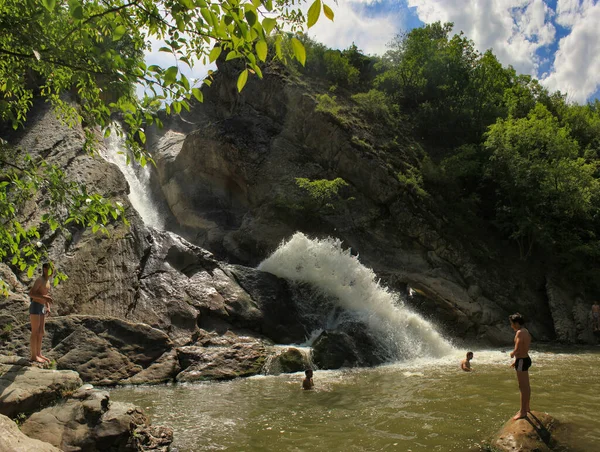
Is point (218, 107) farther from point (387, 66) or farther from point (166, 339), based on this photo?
point (166, 339)

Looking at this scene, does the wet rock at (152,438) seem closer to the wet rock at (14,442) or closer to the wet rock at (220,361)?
the wet rock at (14,442)

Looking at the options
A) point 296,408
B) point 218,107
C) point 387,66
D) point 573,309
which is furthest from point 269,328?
point 387,66

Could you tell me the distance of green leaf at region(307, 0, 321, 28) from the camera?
2.04 meters

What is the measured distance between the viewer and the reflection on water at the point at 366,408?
595 cm

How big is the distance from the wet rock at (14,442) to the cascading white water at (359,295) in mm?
10672

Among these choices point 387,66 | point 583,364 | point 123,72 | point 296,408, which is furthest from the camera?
point 387,66

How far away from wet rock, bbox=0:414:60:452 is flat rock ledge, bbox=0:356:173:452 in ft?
0.78

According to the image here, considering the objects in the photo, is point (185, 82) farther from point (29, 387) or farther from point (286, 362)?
point (286, 362)

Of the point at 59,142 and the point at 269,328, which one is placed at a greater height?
the point at 59,142

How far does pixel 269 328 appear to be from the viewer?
1381 cm

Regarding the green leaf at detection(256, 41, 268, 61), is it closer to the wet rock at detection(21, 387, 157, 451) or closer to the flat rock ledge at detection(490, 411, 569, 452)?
the wet rock at detection(21, 387, 157, 451)

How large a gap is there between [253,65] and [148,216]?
22.2 m

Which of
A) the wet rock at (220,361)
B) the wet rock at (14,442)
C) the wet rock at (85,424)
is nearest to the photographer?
the wet rock at (14,442)

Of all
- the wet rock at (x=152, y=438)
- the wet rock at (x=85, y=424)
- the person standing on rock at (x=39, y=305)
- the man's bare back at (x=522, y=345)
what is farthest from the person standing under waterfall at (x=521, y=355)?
the person standing on rock at (x=39, y=305)
